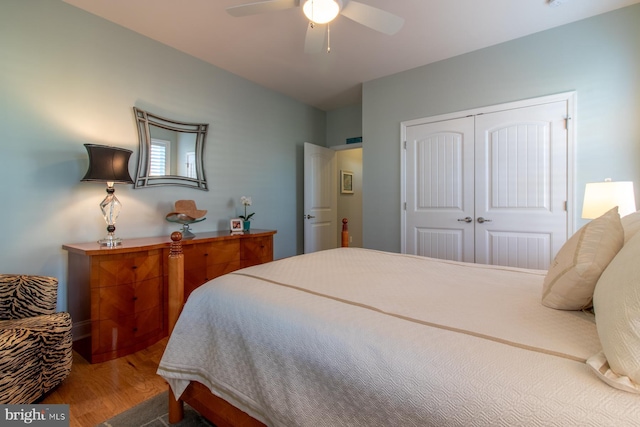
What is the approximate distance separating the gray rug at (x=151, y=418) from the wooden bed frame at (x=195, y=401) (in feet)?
0.17

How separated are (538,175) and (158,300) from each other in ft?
11.9

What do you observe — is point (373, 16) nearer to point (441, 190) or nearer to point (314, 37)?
point (314, 37)

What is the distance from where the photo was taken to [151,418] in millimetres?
1492

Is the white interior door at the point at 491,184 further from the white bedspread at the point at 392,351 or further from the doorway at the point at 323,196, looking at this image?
the white bedspread at the point at 392,351

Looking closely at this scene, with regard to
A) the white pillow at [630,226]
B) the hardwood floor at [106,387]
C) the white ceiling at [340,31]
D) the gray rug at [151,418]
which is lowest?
the hardwood floor at [106,387]

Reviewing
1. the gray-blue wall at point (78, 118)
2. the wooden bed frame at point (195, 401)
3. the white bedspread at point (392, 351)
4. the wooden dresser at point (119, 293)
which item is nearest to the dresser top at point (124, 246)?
the wooden dresser at point (119, 293)

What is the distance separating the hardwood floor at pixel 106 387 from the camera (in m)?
1.57

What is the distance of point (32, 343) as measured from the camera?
5.07ft

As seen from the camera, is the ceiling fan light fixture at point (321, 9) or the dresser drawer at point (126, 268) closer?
the ceiling fan light fixture at point (321, 9)

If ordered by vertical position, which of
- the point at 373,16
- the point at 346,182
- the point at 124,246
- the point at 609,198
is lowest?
the point at 124,246

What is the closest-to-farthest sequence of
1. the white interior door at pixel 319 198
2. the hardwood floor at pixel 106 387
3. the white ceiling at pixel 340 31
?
the hardwood floor at pixel 106 387 → the white ceiling at pixel 340 31 → the white interior door at pixel 319 198

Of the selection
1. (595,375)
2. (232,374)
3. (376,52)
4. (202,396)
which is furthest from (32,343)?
(376,52)

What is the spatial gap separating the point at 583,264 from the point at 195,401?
1630 millimetres

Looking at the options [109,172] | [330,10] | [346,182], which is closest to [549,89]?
[330,10]
